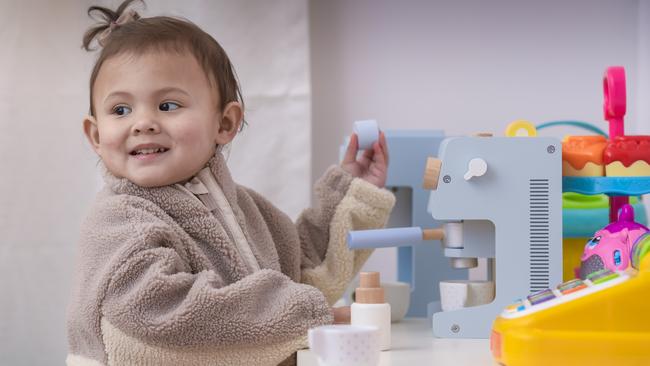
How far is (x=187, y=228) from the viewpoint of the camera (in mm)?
1020

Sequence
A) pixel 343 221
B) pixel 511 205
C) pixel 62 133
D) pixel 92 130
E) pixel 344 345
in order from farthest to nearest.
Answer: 1. pixel 62 133
2. pixel 343 221
3. pixel 92 130
4. pixel 511 205
5. pixel 344 345

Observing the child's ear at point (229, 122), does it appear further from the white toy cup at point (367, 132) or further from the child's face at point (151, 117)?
the white toy cup at point (367, 132)

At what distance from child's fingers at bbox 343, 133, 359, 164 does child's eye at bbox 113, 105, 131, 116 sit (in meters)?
0.36

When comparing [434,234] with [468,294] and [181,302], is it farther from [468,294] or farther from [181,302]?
[181,302]

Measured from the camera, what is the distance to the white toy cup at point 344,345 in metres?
0.67

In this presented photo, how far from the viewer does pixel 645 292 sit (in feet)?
2.36

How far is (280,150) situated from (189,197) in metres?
0.52

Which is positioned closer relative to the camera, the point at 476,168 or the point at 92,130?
the point at 476,168

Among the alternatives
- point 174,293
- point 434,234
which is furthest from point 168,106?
point 434,234

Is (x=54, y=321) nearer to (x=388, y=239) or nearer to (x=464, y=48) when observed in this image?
(x=388, y=239)

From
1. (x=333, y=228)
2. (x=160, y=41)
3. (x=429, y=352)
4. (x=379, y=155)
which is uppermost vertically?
(x=160, y=41)

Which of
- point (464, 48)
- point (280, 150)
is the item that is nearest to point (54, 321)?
point (280, 150)

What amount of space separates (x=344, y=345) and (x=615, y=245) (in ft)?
1.38

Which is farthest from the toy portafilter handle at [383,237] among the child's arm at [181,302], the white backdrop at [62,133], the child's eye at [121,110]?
the white backdrop at [62,133]
